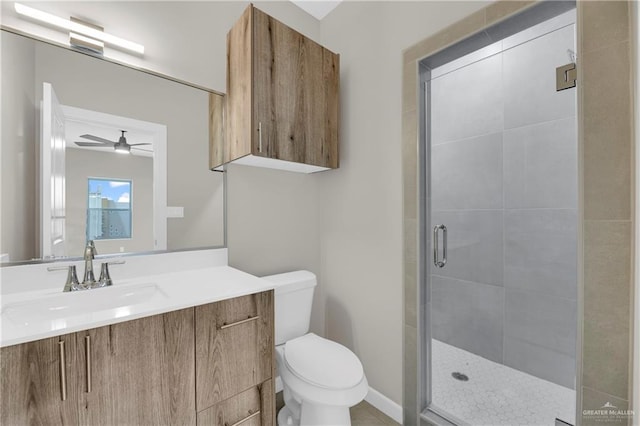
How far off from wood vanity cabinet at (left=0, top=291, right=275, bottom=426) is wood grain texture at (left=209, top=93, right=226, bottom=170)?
0.86 meters

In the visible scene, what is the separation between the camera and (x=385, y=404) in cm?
170

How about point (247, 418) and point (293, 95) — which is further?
point (293, 95)

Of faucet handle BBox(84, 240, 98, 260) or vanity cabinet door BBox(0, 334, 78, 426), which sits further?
faucet handle BBox(84, 240, 98, 260)

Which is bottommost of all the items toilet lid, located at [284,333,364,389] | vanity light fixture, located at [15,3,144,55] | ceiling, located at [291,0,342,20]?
toilet lid, located at [284,333,364,389]

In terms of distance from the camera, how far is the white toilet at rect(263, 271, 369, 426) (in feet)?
4.15

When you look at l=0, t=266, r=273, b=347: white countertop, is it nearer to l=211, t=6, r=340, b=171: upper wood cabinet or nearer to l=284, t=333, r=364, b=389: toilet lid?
l=284, t=333, r=364, b=389: toilet lid

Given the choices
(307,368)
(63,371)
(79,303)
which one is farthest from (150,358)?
(307,368)

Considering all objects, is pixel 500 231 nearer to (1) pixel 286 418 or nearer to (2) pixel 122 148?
(1) pixel 286 418

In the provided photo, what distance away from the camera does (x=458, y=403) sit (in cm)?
164

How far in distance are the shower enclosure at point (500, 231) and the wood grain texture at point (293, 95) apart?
0.58 metres

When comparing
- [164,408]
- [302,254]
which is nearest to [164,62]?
[302,254]

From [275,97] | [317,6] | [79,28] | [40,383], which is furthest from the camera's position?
[317,6]

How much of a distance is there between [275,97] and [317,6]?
3.33 ft

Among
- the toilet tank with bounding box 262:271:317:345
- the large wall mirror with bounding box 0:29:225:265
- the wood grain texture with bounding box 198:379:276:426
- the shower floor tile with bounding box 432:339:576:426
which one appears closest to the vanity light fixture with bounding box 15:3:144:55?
the large wall mirror with bounding box 0:29:225:265
